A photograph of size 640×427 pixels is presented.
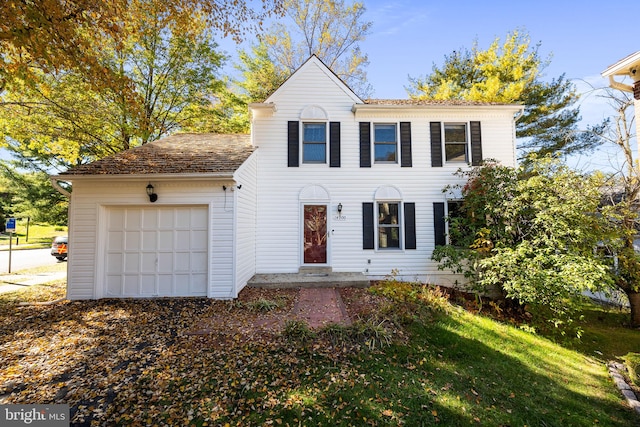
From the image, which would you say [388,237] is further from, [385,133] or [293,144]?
[293,144]

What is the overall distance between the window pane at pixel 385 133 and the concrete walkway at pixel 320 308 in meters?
5.39

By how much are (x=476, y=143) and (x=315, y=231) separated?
250 inches

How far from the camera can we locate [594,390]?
13.9 feet

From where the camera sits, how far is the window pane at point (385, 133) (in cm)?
925

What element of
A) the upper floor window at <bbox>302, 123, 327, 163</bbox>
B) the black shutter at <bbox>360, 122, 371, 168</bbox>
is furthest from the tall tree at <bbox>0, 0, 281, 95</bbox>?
the black shutter at <bbox>360, 122, 371, 168</bbox>

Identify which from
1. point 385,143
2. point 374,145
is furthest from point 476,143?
point 374,145

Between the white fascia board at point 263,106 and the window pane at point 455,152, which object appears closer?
the white fascia board at point 263,106

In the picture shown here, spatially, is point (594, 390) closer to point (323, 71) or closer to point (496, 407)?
point (496, 407)

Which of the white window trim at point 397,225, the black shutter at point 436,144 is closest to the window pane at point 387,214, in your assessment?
the white window trim at point 397,225

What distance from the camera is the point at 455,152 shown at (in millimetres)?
9227

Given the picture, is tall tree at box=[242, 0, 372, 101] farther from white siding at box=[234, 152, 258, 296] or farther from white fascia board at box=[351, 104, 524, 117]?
white siding at box=[234, 152, 258, 296]

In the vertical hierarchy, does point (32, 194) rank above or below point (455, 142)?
above

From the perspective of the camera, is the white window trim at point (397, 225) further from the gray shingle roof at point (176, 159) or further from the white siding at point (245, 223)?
the gray shingle roof at point (176, 159)

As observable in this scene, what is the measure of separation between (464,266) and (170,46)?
15826 mm
